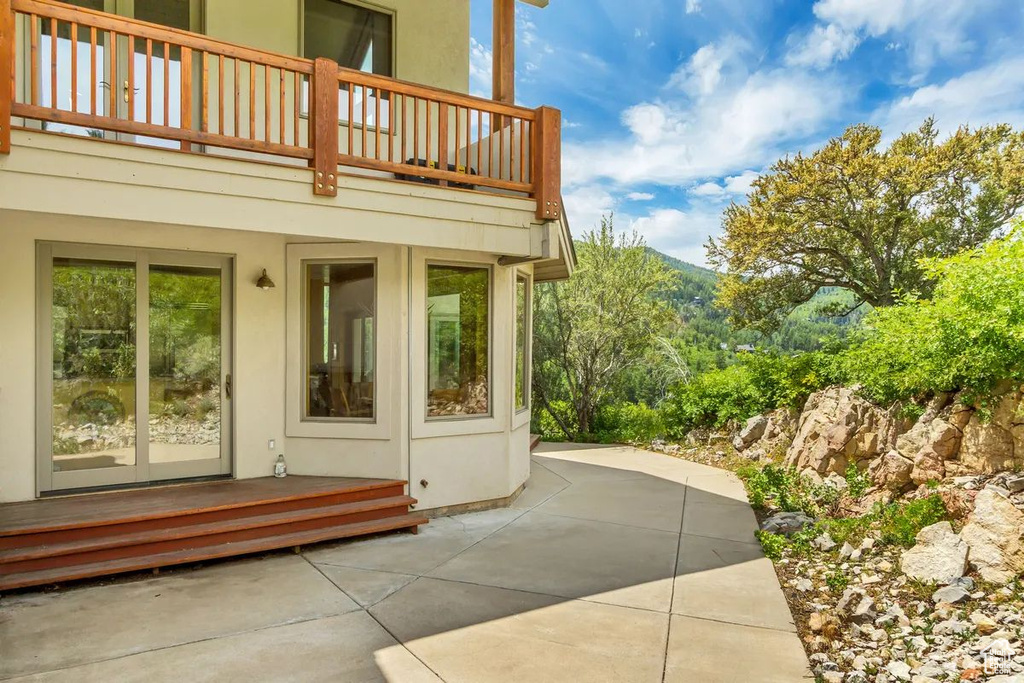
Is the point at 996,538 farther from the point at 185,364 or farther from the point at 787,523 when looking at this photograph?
the point at 185,364

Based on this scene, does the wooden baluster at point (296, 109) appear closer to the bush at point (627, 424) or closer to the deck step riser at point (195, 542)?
the deck step riser at point (195, 542)

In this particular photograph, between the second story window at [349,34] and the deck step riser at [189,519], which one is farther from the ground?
the second story window at [349,34]

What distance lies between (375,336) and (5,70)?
3147mm

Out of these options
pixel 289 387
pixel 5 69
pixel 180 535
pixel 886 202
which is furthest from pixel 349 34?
pixel 886 202

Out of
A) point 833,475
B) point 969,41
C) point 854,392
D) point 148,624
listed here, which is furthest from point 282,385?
point 969,41

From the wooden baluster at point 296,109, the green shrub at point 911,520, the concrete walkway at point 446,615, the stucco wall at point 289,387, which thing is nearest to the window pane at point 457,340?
A: the stucco wall at point 289,387

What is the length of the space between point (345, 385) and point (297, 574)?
76.6 inches

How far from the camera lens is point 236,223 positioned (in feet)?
15.0

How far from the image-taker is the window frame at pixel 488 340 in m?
5.98

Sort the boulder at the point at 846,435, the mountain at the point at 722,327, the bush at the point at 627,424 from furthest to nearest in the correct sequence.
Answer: the mountain at the point at 722,327 → the bush at the point at 627,424 → the boulder at the point at 846,435

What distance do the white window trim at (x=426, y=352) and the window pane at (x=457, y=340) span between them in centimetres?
5

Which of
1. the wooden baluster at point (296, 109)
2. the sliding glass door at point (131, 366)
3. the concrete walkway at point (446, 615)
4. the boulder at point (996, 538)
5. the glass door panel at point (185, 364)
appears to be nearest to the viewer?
the concrete walkway at point (446, 615)

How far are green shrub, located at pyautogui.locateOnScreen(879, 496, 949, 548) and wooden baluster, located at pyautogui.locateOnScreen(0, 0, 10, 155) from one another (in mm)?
6596

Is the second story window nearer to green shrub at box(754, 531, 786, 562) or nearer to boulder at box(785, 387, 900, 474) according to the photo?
green shrub at box(754, 531, 786, 562)
